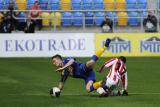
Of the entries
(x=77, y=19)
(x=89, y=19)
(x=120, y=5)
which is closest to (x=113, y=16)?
(x=89, y=19)

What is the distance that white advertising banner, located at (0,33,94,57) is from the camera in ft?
104

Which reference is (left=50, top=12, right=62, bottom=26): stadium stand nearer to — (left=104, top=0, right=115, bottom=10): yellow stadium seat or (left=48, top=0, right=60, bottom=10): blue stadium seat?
(left=48, top=0, right=60, bottom=10): blue stadium seat

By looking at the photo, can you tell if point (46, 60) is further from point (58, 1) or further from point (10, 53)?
point (58, 1)

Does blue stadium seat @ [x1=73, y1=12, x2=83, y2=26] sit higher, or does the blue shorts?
blue stadium seat @ [x1=73, y1=12, x2=83, y2=26]

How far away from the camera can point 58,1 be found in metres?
37.0

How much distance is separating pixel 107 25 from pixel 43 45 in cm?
360

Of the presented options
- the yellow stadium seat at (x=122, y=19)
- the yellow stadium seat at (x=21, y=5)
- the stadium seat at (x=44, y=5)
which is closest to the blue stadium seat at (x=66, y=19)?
the stadium seat at (x=44, y=5)

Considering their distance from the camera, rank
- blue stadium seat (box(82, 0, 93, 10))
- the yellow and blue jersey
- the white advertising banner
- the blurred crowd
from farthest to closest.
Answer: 1. blue stadium seat (box(82, 0, 93, 10))
2. the blurred crowd
3. the white advertising banner
4. the yellow and blue jersey

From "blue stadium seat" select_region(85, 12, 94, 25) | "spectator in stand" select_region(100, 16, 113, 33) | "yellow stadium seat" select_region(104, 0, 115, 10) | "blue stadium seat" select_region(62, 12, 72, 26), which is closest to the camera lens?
"spectator in stand" select_region(100, 16, 113, 33)

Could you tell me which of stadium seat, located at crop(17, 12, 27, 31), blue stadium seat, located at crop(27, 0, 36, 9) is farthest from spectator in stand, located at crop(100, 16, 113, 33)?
blue stadium seat, located at crop(27, 0, 36, 9)

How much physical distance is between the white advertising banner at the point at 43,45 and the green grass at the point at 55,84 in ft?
6.91

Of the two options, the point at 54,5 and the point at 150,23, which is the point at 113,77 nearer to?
the point at 150,23

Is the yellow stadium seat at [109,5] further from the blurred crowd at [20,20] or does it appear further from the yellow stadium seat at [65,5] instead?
the blurred crowd at [20,20]

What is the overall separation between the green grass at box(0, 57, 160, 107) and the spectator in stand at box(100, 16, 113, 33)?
3.19 m
